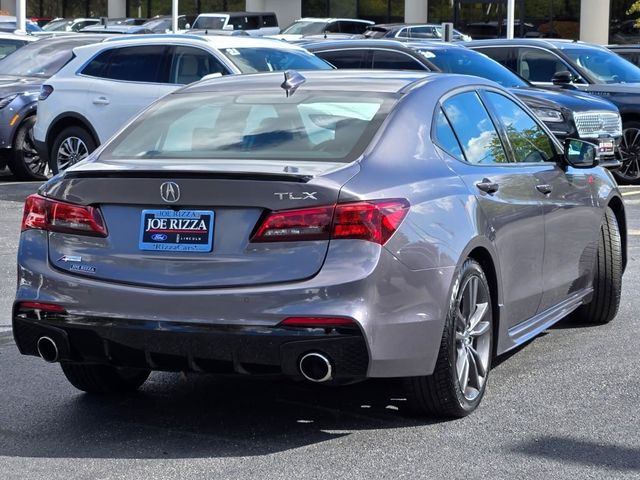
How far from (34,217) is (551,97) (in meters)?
11.2

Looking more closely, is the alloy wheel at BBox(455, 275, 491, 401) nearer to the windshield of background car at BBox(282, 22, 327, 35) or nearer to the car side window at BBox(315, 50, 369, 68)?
the car side window at BBox(315, 50, 369, 68)

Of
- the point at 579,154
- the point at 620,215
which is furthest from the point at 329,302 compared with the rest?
the point at 620,215

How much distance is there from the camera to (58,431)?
5641 millimetres

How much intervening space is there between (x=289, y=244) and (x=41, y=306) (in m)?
1.11

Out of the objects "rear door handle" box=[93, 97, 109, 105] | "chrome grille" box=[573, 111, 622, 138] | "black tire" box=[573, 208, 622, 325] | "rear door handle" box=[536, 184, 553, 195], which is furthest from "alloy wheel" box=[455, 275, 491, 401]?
"chrome grille" box=[573, 111, 622, 138]

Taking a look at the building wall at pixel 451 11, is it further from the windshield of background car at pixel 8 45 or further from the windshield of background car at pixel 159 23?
the windshield of background car at pixel 8 45

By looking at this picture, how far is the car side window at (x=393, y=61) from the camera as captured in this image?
16.6 m

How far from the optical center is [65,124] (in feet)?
48.9

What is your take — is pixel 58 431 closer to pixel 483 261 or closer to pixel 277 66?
pixel 483 261

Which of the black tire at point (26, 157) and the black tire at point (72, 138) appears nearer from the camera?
the black tire at point (72, 138)

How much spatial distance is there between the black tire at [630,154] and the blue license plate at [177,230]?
1261 centimetres

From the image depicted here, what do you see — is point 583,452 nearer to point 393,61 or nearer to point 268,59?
point 268,59

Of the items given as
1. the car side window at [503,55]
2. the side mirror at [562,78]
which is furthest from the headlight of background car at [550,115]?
the car side window at [503,55]

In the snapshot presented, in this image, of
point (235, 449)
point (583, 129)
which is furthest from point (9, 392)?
point (583, 129)
